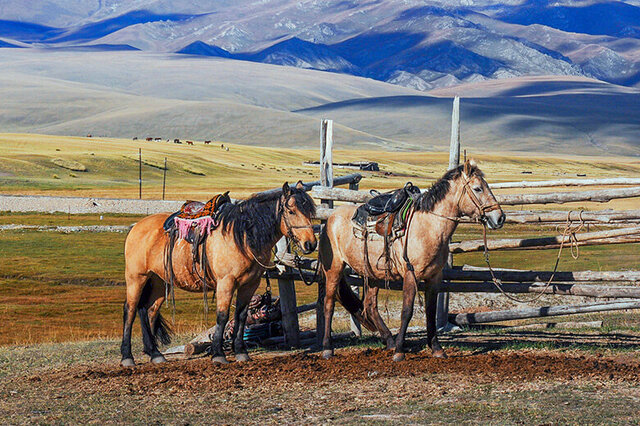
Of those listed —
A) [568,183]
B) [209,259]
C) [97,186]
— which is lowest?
[97,186]

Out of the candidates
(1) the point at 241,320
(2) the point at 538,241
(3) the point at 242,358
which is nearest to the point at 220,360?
(3) the point at 242,358

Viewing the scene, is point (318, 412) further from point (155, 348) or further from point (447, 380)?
point (155, 348)

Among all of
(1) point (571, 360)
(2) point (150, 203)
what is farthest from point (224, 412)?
(2) point (150, 203)

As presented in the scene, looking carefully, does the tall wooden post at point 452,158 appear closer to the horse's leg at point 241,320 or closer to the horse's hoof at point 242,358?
the horse's leg at point 241,320

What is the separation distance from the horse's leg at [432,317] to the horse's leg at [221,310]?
105 inches

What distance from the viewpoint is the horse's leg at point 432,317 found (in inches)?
449

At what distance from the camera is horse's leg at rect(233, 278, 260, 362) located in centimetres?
1212

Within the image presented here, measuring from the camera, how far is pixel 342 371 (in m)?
10.7

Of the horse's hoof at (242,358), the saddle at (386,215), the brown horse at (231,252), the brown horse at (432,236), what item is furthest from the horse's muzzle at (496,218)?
the horse's hoof at (242,358)

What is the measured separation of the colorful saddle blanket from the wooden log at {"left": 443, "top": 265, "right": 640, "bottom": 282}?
3507 mm

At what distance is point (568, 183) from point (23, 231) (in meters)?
38.7

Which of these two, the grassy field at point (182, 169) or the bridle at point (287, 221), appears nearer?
the bridle at point (287, 221)

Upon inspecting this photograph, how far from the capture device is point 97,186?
84250 mm

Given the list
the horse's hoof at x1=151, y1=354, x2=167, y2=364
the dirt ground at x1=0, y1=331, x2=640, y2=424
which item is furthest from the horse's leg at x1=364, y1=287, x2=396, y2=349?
the horse's hoof at x1=151, y1=354, x2=167, y2=364
